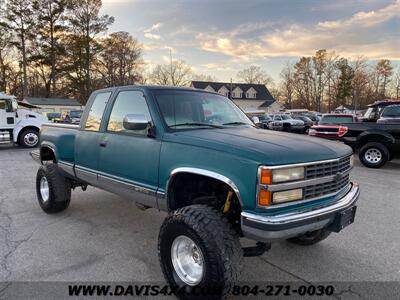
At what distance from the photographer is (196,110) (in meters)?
3.87

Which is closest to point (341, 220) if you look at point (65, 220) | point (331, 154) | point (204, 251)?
point (331, 154)

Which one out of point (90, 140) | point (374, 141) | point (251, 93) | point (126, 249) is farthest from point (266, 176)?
point (251, 93)

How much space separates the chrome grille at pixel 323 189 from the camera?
2771 millimetres

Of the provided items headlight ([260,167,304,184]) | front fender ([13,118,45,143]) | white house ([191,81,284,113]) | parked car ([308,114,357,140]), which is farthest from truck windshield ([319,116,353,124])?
white house ([191,81,284,113])

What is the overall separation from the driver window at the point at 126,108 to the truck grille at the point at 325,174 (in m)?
1.81

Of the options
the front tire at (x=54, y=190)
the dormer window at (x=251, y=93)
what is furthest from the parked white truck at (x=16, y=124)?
the dormer window at (x=251, y=93)

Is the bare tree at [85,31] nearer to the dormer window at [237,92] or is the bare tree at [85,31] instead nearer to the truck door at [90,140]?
the dormer window at [237,92]

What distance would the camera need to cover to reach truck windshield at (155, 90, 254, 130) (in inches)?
140

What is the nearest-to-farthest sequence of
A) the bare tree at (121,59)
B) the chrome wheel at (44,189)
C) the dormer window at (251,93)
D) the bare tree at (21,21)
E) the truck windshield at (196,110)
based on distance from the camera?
the truck windshield at (196,110)
the chrome wheel at (44,189)
the bare tree at (21,21)
the bare tree at (121,59)
the dormer window at (251,93)

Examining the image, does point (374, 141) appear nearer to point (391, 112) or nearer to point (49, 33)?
point (391, 112)

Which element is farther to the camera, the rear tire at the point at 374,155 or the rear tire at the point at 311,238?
the rear tire at the point at 374,155

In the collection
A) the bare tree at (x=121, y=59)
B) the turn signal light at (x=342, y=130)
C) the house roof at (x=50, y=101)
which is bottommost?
the turn signal light at (x=342, y=130)

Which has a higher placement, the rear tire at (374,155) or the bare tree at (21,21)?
the bare tree at (21,21)

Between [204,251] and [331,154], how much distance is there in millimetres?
1491
